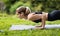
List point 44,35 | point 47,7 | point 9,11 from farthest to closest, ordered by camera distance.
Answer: point 9,11, point 47,7, point 44,35

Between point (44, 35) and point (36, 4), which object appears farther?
point (36, 4)

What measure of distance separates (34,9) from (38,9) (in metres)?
0.34

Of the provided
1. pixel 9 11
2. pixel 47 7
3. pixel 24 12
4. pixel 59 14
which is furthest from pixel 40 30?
pixel 9 11

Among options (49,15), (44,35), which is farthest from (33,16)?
(44,35)

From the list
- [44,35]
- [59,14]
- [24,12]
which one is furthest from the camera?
[24,12]

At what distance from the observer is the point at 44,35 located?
5.22 meters

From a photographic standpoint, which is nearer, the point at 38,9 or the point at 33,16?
the point at 33,16

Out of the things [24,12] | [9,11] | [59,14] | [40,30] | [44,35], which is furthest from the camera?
[9,11]

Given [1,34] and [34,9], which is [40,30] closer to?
[1,34]

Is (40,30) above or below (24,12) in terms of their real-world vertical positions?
below

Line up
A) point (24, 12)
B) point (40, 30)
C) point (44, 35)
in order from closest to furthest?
point (44, 35) < point (40, 30) < point (24, 12)

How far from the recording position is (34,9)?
60.6 feet

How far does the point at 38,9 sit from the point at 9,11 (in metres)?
2.86

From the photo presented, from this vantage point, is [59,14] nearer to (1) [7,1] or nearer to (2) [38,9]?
(2) [38,9]
